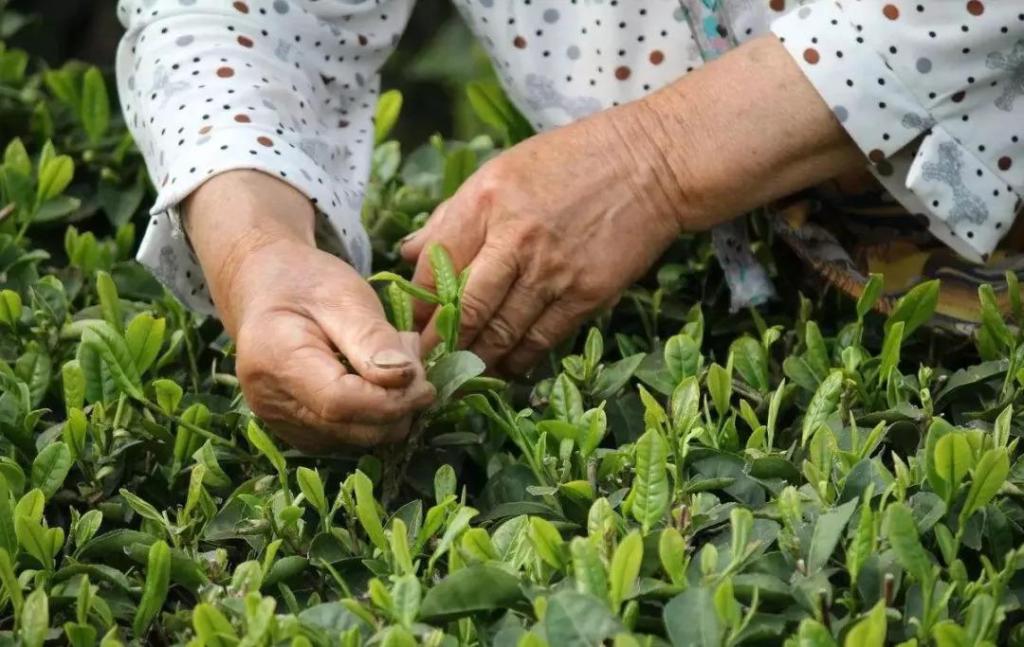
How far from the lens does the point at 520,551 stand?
1.19 meters

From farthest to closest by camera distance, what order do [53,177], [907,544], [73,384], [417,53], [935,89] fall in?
[417,53], [53,177], [935,89], [73,384], [907,544]

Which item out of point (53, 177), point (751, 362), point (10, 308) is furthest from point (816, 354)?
point (53, 177)

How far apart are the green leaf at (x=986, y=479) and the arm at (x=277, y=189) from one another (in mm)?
473

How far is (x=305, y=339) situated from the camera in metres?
1.41

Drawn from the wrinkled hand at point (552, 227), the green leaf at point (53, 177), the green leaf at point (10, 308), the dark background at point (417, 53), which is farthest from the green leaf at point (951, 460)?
the dark background at point (417, 53)

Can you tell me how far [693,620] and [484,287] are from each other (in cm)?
64

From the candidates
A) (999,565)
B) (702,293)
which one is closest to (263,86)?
(702,293)

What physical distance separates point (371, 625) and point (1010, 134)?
3.03ft

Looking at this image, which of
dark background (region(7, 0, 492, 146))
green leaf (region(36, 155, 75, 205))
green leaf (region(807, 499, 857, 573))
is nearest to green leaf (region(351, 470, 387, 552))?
green leaf (region(807, 499, 857, 573))

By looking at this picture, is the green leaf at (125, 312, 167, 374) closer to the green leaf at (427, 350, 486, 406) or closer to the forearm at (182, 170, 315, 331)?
the forearm at (182, 170, 315, 331)

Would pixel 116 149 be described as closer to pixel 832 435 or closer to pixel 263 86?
pixel 263 86

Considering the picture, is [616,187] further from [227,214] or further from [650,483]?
[650,483]

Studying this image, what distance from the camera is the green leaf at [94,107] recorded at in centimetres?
218

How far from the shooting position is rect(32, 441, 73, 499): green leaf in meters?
1.37
